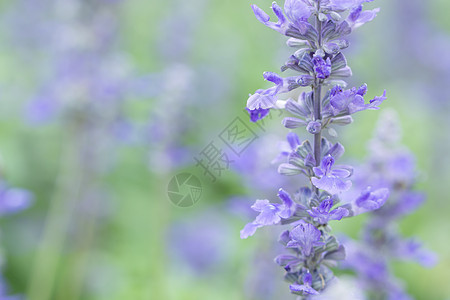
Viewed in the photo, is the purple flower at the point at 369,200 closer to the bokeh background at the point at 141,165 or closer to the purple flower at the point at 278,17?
the purple flower at the point at 278,17

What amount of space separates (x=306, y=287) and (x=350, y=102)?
0.53 meters

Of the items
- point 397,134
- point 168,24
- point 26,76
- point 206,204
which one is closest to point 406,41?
point 168,24

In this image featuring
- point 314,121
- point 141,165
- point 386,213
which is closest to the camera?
point 314,121

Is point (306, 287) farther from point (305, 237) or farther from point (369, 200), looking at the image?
point (369, 200)

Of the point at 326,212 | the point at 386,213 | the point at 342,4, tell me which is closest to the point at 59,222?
the point at 386,213

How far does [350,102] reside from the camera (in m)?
1.57

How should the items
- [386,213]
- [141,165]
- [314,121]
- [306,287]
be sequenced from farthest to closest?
[141,165]
[386,213]
[314,121]
[306,287]

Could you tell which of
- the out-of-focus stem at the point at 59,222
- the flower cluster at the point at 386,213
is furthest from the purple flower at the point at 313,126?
the out-of-focus stem at the point at 59,222

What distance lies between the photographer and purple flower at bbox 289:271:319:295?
1458mm

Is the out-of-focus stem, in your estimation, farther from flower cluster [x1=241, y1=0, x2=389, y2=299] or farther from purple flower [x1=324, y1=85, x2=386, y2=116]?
purple flower [x1=324, y1=85, x2=386, y2=116]

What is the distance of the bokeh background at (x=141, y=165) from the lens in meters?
3.79

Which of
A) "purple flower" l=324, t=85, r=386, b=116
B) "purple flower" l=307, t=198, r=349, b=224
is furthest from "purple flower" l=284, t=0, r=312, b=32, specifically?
"purple flower" l=307, t=198, r=349, b=224

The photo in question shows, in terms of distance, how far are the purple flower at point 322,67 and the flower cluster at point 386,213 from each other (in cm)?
111

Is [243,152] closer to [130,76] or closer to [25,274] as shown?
[130,76]
